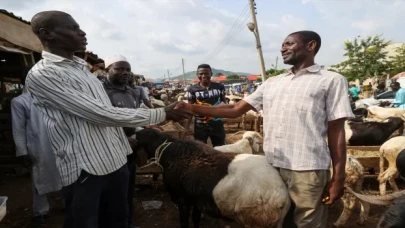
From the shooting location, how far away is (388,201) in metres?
1.91

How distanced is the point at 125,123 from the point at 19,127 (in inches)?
119

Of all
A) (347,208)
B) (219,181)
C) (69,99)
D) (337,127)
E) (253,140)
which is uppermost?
(69,99)

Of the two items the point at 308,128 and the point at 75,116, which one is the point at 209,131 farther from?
the point at 75,116

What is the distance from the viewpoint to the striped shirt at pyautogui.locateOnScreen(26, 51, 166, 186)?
1799mm

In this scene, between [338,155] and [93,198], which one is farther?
[338,155]

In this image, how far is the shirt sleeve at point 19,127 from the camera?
409 centimetres

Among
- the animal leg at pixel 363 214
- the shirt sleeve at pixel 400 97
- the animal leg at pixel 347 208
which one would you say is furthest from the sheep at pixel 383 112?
the animal leg at pixel 347 208

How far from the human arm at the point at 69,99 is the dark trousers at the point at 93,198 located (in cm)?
37

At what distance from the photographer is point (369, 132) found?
6.69 m

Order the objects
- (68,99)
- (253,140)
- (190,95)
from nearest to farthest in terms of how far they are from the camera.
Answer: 1. (68,99)
2. (190,95)
3. (253,140)

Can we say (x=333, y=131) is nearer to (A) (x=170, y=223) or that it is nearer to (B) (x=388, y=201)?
(B) (x=388, y=201)

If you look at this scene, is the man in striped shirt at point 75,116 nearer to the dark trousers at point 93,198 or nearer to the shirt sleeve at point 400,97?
the dark trousers at point 93,198

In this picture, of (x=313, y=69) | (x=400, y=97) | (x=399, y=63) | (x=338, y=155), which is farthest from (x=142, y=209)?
(x=399, y=63)

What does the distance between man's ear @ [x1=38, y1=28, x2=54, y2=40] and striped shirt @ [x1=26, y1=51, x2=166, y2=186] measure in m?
0.10
